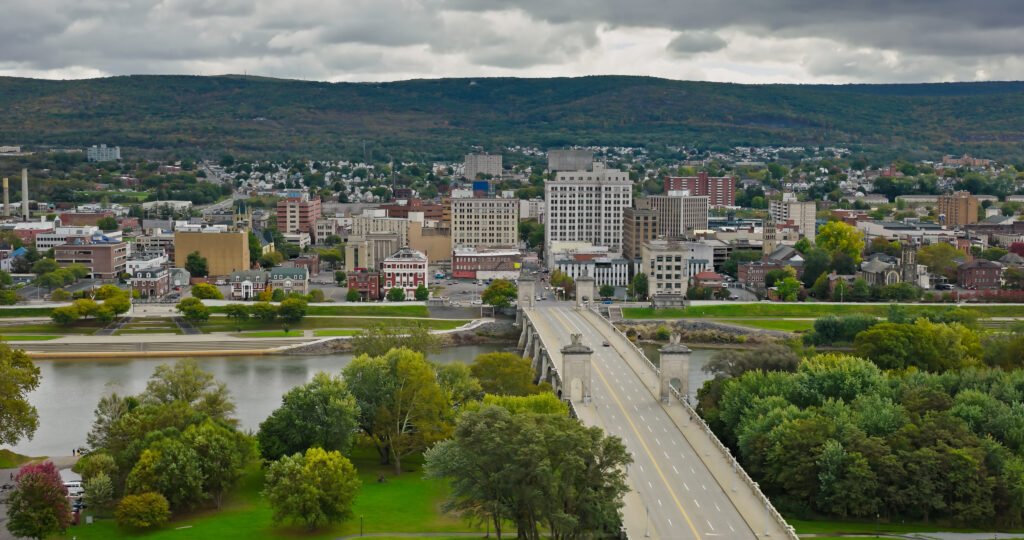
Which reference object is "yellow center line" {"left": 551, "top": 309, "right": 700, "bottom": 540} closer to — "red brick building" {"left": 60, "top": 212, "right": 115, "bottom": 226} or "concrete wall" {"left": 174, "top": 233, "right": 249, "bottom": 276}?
"concrete wall" {"left": 174, "top": 233, "right": 249, "bottom": 276}

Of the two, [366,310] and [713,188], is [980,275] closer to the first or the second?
[366,310]

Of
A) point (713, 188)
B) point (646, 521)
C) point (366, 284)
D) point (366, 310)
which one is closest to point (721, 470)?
point (646, 521)

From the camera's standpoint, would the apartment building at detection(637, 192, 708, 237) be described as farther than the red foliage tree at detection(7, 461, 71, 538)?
Yes

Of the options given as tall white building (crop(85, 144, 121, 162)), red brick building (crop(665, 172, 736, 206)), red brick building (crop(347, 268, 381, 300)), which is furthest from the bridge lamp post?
tall white building (crop(85, 144, 121, 162))

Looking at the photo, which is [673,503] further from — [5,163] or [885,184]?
[5,163]

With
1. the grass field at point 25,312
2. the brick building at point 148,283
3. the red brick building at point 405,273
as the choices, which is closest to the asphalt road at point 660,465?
the red brick building at point 405,273

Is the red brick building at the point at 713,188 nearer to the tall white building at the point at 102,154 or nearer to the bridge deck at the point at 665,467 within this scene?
the bridge deck at the point at 665,467

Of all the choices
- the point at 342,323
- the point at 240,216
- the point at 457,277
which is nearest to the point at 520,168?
the point at 240,216
